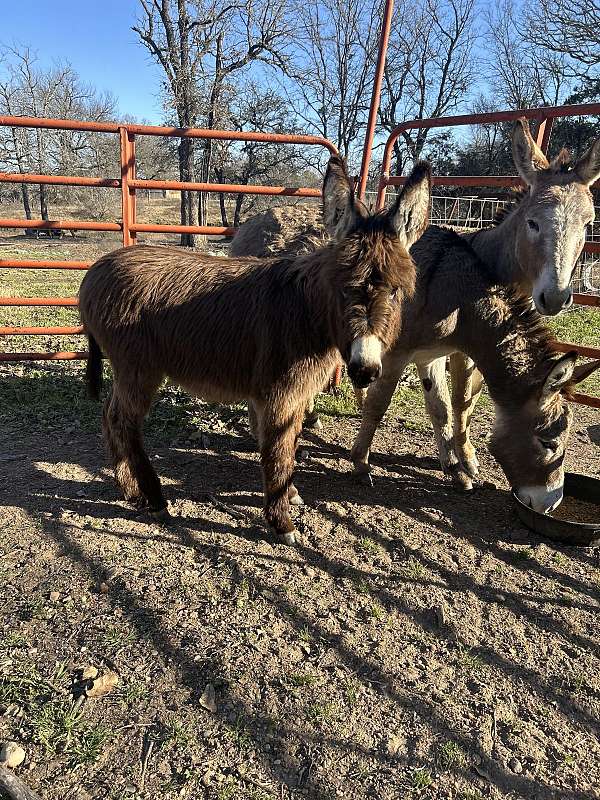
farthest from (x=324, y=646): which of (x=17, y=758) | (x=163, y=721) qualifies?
(x=17, y=758)

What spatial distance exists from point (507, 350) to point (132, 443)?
2.60 meters

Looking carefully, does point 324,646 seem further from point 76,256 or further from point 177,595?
point 76,256

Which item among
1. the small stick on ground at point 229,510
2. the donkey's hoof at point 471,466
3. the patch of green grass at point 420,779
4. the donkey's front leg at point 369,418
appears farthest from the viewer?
the donkey's hoof at point 471,466

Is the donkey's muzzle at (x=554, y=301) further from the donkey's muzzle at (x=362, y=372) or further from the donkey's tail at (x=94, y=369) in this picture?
the donkey's tail at (x=94, y=369)

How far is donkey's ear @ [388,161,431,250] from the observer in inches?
104

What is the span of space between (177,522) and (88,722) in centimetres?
151

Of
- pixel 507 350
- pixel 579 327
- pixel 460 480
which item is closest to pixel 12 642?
pixel 460 480

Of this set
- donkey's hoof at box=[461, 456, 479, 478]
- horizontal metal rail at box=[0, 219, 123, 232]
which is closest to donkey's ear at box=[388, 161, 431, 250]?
donkey's hoof at box=[461, 456, 479, 478]

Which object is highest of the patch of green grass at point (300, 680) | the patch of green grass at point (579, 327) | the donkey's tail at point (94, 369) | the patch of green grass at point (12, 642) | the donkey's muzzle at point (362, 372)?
the donkey's muzzle at point (362, 372)

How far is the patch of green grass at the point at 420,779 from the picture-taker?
1998 mm

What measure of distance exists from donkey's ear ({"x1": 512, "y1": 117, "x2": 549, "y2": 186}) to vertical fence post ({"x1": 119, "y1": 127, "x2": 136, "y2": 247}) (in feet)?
11.3

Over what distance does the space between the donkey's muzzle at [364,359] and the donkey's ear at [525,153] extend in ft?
6.71

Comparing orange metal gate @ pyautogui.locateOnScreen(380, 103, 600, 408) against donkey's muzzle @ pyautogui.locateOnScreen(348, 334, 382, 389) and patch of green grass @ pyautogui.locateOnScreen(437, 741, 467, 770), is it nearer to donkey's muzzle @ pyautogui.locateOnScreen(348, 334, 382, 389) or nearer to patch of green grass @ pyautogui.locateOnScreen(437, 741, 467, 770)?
donkey's muzzle @ pyautogui.locateOnScreen(348, 334, 382, 389)

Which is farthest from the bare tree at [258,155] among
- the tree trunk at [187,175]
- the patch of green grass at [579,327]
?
the patch of green grass at [579,327]
